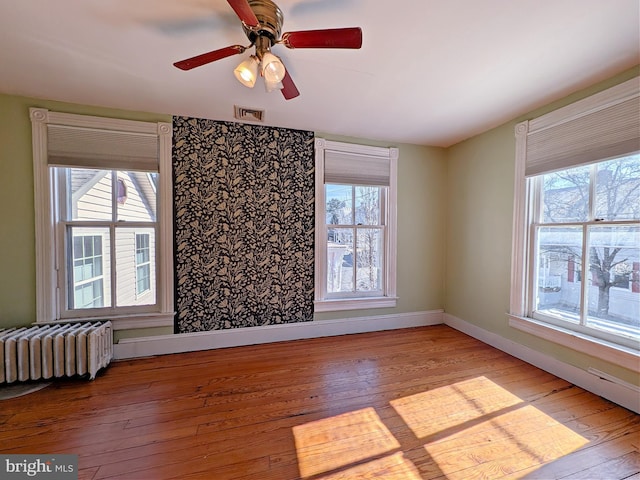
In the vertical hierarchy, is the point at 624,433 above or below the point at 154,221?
below

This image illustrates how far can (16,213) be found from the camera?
7.60ft

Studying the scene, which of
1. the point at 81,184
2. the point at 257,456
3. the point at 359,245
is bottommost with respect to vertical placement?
the point at 257,456

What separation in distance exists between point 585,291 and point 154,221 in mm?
3991

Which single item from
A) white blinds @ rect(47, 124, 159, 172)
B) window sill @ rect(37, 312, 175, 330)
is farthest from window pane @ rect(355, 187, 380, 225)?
window sill @ rect(37, 312, 175, 330)

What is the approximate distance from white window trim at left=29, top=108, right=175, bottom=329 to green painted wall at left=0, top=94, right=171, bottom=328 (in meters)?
0.06

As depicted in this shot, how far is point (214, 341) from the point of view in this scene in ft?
9.29

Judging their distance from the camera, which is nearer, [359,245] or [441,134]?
[441,134]

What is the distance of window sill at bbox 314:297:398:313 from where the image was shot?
124 inches

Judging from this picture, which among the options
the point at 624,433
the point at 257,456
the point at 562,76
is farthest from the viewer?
the point at 562,76

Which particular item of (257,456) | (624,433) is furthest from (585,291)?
(257,456)

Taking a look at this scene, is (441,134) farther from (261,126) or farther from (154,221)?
(154,221)

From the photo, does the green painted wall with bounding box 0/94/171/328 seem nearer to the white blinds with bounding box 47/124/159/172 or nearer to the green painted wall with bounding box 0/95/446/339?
the green painted wall with bounding box 0/95/446/339

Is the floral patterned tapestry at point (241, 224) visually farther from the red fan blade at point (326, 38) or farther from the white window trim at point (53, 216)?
the red fan blade at point (326, 38)

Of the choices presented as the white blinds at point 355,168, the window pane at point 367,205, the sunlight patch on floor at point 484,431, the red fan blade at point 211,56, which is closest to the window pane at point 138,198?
the red fan blade at point 211,56
